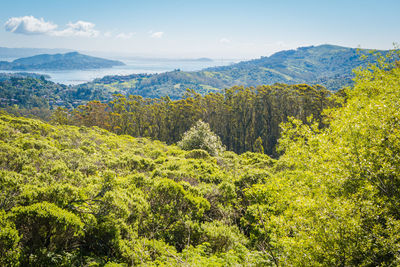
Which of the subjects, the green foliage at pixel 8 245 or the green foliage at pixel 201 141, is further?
the green foliage at pixel 201 141

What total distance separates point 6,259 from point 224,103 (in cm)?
5182

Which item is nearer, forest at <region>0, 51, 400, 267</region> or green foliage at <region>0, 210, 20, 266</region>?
green foliage at <region>0, 210, 20, 266</region>

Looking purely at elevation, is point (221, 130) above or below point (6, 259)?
below

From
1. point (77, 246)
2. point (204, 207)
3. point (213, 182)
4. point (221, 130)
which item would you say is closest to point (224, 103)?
point (221, 130)

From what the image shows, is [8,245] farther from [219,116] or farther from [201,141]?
[219,116]

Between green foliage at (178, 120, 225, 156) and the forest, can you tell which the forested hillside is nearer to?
green foliage at (178, 120, 225, 156)

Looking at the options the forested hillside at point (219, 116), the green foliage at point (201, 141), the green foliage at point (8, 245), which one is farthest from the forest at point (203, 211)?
the forested hillside at point (219, 116)

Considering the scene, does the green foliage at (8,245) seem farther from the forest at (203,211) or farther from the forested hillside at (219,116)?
the forested hillside at (219,116)

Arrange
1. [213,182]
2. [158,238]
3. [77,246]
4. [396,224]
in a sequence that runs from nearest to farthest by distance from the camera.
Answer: [396,224] < [77,246] < [158,238] < [213,182]

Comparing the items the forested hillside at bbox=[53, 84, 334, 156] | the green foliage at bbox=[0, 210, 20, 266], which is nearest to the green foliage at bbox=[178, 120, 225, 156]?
the green foliage at bbox=[0, 210, 20, 266]

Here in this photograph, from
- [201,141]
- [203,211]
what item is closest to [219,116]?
[201,141]

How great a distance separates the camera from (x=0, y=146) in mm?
8383

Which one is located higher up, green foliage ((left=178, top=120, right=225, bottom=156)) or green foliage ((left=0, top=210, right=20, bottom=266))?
green foliage ((left=0, top=210, right=20, bottom=266))

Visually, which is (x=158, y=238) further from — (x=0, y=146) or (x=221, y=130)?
(x=221, y=130)
